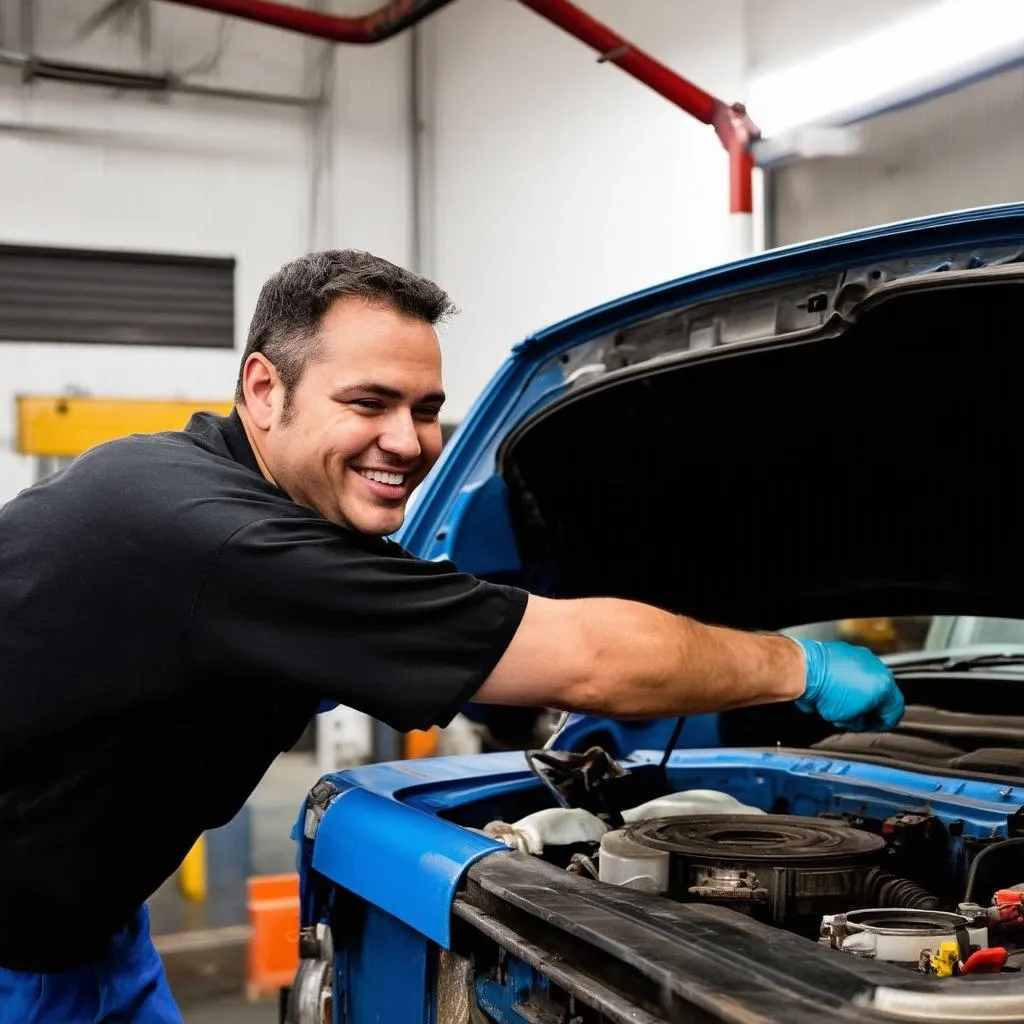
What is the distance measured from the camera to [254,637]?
142cm

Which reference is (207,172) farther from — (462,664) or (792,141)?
(462,664)

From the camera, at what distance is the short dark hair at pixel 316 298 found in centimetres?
167

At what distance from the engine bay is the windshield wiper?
48 centimetres

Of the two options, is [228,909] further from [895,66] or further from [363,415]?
[363,415]

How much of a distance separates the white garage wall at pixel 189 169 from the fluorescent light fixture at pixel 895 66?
307 cm

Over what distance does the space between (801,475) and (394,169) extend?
5336 mm

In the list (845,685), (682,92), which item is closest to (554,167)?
(682,92)

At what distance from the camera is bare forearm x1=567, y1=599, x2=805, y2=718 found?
4.93ft

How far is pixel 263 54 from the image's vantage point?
6902 mm

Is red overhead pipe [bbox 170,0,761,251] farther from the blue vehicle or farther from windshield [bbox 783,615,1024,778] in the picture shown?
→ the blue vehicle

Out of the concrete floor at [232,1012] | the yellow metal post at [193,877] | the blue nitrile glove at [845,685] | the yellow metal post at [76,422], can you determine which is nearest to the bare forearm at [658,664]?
the blue nitrile glove at [845,685]

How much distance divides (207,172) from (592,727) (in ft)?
16.7

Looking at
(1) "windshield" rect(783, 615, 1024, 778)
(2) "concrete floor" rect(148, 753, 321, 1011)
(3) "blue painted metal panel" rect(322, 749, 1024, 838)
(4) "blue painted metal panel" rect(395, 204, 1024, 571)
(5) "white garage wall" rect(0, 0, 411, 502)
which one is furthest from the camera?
(5) "white garage wall" rect(0, 0, 411, 502)

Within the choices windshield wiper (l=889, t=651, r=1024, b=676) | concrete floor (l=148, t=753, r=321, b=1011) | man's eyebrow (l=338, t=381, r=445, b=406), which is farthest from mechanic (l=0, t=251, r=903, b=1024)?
concrete floor (l=148, t=753, r=321, b=1011)
